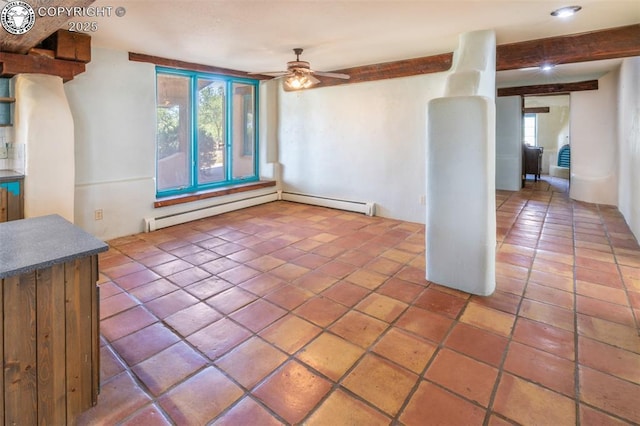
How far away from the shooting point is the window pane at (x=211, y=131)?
559 cm

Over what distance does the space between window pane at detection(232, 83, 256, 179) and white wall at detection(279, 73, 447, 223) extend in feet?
1.80

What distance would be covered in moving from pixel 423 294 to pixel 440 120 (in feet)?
A: 4.84

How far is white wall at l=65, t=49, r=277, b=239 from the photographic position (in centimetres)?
410

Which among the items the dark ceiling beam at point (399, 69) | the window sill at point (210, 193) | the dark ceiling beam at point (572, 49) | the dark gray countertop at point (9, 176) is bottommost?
the window sill at point (210, 193)

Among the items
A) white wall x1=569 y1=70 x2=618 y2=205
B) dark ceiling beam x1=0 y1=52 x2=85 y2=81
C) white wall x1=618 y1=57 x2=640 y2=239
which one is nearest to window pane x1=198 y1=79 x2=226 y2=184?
dark ceiling beam x1=0 y1=52 x2=85 y2=81

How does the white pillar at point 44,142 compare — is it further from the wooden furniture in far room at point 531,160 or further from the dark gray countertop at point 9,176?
the wooden furniture in far room at point 531,160

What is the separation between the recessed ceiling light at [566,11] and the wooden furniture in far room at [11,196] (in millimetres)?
4976

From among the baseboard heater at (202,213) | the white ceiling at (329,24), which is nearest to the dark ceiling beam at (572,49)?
the white ceiling at (329,24)

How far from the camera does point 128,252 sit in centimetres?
396

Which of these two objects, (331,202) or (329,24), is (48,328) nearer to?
(329,24)

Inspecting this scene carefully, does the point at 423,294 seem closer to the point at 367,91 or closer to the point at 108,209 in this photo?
the point at 367,91

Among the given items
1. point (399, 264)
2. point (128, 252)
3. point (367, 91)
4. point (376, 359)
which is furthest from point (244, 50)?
point (376, 359)

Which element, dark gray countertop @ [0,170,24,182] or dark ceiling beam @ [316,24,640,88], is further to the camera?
dark ceiling beam @ [316,24,640,88]

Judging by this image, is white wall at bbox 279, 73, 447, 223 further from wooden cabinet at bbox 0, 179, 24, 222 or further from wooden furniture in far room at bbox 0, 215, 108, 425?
wooden furniture in far room at bbox 0, 215, 108, 425
